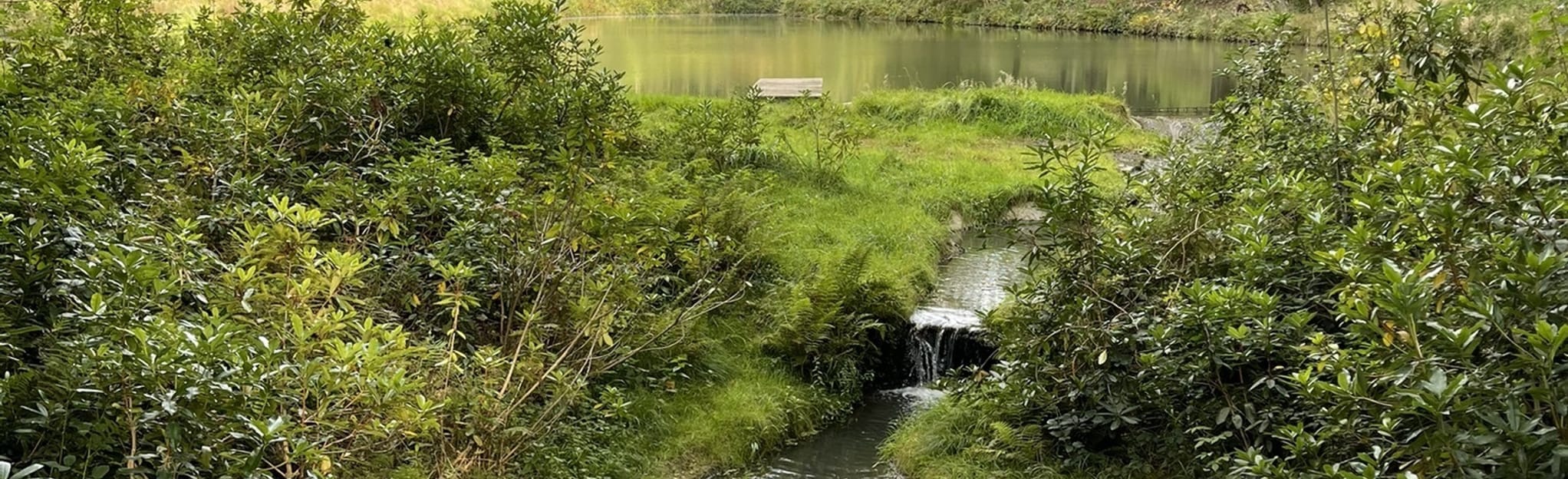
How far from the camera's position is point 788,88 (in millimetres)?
21531

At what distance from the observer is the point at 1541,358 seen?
111 inches

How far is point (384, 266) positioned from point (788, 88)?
15794mm

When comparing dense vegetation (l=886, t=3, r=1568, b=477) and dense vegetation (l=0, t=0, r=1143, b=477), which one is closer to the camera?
dense vegetation (l=886, t=3, r=1568, b=477)

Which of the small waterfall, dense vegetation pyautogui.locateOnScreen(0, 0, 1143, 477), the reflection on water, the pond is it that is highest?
dense vegetation pyautogui.locateOnScreen(0, 0, 1143, 477)

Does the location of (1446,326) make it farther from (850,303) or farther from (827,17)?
(827,17)

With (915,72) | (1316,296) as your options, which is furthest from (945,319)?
(915,72)

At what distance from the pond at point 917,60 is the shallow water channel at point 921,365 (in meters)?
8.00

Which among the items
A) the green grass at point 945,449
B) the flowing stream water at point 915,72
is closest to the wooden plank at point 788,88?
the flowing stream water at point 915,72

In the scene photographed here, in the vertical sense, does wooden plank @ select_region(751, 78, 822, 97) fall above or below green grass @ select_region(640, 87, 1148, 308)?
above

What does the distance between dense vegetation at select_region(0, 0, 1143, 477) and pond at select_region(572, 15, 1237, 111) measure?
30.0ft

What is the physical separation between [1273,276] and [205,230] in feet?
18.2

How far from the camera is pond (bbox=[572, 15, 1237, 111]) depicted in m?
25.4

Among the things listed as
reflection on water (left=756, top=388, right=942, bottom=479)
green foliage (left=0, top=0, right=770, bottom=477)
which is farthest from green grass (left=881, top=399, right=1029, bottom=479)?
green foliage (left=0, top=0, right=770, bottom=477)

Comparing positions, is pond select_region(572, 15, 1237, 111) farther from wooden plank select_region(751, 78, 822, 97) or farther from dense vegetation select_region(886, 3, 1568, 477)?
dense vegetation select_region(886, 3, 1568, 477)
